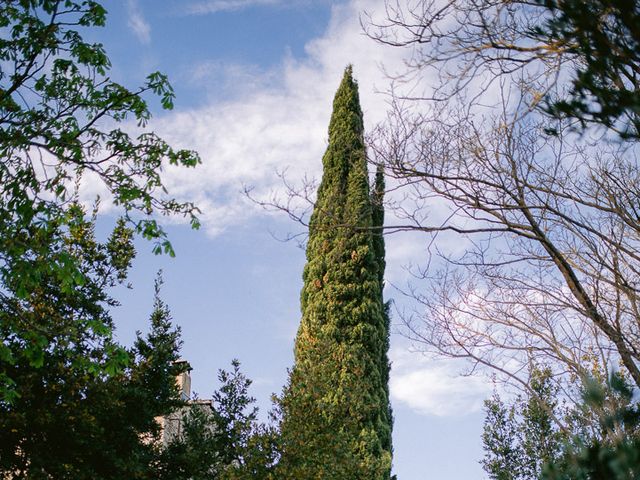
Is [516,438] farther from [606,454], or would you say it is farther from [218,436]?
[606,454]

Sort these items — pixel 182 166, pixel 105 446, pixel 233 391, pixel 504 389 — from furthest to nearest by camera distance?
pixel 233 391 → pixel 105 446 → pixel 182 166 → pixel 504 389

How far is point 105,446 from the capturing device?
11.3 m

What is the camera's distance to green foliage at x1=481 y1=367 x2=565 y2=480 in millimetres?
15219

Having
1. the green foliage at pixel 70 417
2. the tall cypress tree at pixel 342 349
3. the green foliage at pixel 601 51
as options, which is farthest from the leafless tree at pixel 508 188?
the green foliage at pixel 70 417

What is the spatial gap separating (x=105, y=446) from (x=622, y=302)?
8450 mm

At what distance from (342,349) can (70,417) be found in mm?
4989

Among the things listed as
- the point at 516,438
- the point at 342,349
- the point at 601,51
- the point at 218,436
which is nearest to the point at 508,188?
the point at 601,51

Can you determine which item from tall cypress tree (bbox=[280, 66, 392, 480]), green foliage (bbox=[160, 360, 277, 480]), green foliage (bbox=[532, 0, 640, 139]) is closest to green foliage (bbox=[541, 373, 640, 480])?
green foliage (bbox=[532, 0, 640, 139])

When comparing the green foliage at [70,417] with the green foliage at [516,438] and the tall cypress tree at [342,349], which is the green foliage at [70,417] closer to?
the tall cypress tree at [342,349]

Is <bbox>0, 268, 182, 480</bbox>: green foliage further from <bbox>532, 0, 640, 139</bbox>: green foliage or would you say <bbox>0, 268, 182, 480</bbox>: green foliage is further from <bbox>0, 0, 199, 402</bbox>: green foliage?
<bbox>532, 0, 640, 139</bbox>: green foliage

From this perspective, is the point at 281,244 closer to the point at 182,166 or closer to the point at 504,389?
the point at 182,166

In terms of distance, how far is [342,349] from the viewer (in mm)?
12914

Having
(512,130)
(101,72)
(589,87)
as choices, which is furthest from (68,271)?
(589,87)

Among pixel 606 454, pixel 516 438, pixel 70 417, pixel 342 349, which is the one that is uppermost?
pixel 342 349
